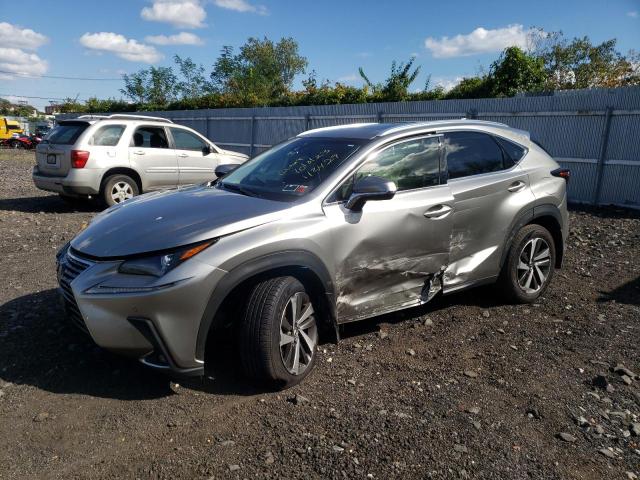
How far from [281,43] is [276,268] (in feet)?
210

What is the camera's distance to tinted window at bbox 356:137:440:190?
4.10m

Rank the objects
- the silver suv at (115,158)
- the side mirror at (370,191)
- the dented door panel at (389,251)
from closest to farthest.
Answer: the side mirror at (370,191)
the dented door panel at (389,251)
the silver suv at (115,158)

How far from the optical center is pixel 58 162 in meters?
9.51

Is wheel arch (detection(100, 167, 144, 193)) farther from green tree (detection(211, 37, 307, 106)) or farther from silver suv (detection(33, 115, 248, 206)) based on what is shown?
green tree (detection(211, 37, 307, 106))

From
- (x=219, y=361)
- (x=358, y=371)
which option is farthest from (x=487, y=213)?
(x=219, y=361)

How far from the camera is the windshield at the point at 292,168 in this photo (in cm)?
392

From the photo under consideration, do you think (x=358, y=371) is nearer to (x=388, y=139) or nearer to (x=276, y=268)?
(x=276, y=268)

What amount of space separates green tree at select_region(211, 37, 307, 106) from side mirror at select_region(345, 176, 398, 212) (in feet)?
112

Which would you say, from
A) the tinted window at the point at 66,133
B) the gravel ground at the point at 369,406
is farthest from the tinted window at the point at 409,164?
the tinted window at the point at 66,133

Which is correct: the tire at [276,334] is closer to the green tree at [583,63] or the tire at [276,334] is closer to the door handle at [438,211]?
the door handle at [438,211]

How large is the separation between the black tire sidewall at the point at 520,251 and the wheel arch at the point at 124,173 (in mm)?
7432

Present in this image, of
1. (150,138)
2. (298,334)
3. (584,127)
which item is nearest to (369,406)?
(298,334)

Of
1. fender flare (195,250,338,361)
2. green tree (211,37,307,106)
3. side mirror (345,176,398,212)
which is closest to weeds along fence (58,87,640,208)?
side mirror (345,176,398,212)

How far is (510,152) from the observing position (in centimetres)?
505
